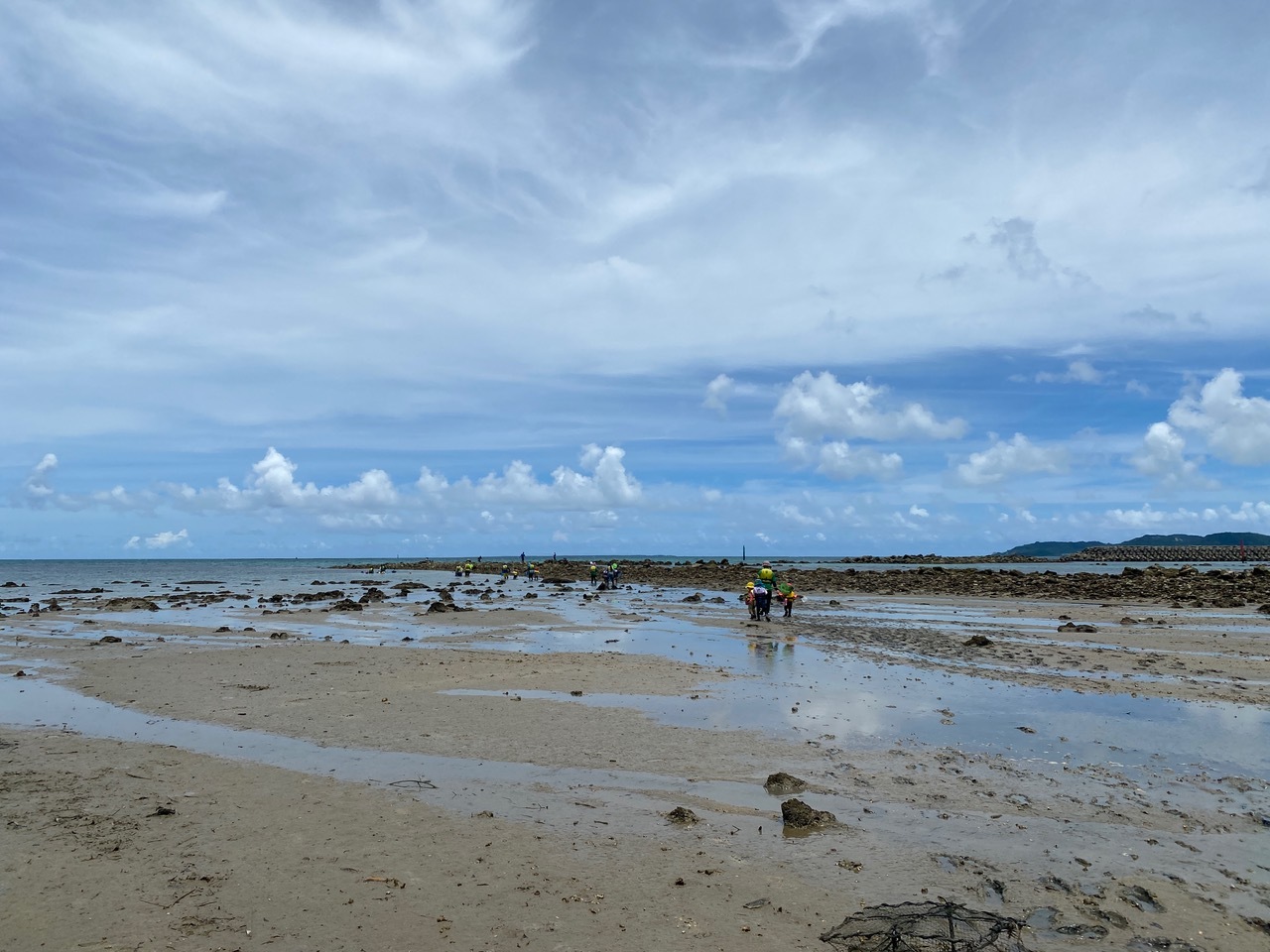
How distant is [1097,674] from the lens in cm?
1753

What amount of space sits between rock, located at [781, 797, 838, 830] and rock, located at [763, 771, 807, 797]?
877 mm

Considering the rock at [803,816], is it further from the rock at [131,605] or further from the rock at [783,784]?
the rock at [131,605]

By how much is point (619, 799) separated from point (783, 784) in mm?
1936

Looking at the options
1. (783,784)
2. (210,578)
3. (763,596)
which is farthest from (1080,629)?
(210,578)

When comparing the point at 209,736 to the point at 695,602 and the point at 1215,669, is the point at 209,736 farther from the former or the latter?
the point at 695,602

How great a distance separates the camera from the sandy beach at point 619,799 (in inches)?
242

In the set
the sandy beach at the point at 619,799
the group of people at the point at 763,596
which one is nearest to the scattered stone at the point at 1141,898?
the sandy beach at the point at 619,799

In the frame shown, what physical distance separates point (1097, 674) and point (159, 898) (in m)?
18.0

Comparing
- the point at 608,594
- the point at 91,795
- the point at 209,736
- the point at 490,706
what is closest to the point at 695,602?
the point at 608,594

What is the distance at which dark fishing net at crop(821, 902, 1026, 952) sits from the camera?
5426 mm

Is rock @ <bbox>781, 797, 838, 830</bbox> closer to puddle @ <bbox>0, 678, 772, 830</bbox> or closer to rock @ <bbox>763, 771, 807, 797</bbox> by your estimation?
puddle @ <bbox>0, 678, 772, 830</bbox>

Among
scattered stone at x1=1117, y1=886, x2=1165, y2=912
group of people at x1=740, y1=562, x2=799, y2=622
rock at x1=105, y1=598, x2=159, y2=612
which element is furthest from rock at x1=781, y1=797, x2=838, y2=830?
rock at x1=105, y1=598, x2=159, y2=612

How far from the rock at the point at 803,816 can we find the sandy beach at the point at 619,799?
0.13 metres

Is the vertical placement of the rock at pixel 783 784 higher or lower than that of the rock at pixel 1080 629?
lower
